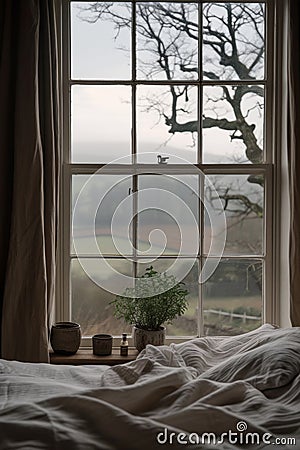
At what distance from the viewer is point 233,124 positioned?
12.4 feet

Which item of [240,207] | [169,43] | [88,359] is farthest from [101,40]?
[88,359]

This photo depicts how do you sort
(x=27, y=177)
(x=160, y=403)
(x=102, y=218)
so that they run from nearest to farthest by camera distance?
(x=160, y=403) → (x=27, y=177) → (x=102, y=218)

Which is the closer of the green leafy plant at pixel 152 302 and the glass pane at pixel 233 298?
the green leafy plant at pixel 152 302

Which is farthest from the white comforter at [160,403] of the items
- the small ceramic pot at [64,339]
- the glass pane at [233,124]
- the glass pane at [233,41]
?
the glass pane at [233,41]

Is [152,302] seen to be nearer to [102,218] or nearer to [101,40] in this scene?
[102,218]

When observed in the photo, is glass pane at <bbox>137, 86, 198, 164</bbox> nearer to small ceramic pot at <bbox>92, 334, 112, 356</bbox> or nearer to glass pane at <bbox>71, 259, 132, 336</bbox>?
glass pane at <bbox>71, 259, 132, 336</bbox>

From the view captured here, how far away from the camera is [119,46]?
3.74m

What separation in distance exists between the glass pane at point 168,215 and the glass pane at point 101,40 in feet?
2.04

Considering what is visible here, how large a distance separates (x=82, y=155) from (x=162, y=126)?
0.46 metres

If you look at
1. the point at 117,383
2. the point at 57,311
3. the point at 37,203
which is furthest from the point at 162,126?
the point at 117,383

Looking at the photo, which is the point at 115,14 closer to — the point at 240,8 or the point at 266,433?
the point at 240,8

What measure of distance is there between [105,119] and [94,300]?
0.97 metres

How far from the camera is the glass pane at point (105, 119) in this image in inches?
147

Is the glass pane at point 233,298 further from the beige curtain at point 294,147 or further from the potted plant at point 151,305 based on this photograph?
the beige curtain at point 294,147
